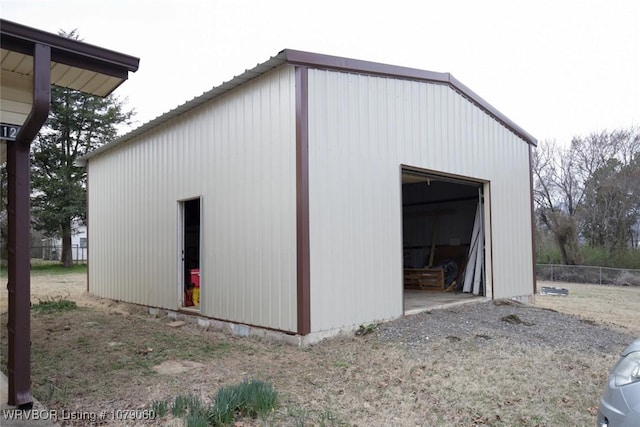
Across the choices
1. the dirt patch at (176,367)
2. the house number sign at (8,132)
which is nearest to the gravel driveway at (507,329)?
the dirt patch at (176,367)

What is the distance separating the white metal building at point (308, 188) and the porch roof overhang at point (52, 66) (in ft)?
8.19

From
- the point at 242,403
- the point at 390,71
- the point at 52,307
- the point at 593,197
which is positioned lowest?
the point at 52,307

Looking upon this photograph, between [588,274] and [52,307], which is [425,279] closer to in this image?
[52,307]

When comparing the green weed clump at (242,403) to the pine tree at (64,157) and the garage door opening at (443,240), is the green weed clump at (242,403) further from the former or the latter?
the pine tree at (64,157)

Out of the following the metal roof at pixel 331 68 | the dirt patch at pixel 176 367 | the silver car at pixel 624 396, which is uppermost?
the metal roof at pixel 331 68

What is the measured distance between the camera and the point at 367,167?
6.98 meters

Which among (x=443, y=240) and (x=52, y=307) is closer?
(x=52, y=307)

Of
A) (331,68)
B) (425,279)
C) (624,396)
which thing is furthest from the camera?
(425,279)

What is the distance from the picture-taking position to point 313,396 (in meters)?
4.18

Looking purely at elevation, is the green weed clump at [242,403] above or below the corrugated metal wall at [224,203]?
below

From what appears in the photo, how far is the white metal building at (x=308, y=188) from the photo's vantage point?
6.27 metres

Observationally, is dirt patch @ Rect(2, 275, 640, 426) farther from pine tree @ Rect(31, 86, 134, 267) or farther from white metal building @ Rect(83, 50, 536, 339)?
pine tree @ Rect(31, 86, 134, 267)

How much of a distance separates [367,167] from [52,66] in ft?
14.0

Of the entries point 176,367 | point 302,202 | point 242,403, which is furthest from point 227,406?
point 302,202
